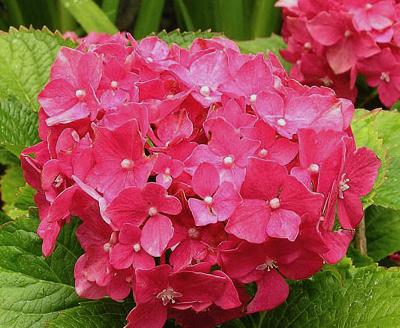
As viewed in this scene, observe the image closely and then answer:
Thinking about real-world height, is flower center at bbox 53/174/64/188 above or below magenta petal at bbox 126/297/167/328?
above

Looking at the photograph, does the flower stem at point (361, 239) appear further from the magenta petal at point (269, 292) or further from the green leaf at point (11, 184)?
the green leaf at point (11, 184)

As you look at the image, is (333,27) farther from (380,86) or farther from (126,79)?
(126,79)

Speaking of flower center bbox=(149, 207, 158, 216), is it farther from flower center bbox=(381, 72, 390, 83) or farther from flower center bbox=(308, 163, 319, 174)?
flower center bbox=(381, 72, 390, 83)

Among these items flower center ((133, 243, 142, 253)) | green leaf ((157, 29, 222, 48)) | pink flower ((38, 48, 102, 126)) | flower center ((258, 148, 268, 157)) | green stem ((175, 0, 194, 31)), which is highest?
pink flower ((38, 48, 102, 126))

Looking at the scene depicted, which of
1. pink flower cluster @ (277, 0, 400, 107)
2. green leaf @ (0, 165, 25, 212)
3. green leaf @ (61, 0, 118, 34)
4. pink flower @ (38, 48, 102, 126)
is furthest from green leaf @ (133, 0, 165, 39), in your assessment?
pink flower @ (38, 48, 102, 126)

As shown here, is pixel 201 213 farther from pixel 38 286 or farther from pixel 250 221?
pixel 38 286

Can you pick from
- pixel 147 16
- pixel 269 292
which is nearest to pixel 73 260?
pixel 269 292

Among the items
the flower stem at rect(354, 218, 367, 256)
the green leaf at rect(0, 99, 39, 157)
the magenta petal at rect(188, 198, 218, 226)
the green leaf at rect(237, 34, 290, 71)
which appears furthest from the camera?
the green leaf at rect(237, 34, 290, 71)
